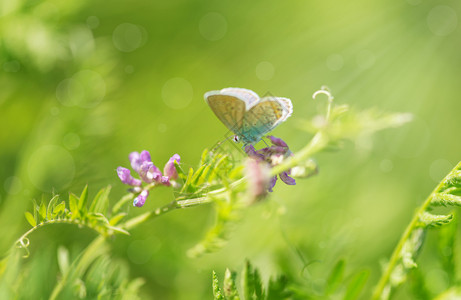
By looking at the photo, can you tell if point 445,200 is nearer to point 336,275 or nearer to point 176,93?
point 336,275

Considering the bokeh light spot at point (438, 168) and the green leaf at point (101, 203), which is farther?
the bokeh light spot at point (438, 168)

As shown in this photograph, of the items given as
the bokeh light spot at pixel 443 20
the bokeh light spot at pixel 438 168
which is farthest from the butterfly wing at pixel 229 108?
the bokeh light spot at pixel 443 20

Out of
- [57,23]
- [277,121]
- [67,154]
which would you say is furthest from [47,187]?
[277,121]

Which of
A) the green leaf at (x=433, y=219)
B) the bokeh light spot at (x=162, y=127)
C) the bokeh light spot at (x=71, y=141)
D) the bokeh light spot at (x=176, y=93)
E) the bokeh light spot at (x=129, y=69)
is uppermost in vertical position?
the bokeh light spot at (x=129, y=69)

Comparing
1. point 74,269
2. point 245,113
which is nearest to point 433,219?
point 245,113

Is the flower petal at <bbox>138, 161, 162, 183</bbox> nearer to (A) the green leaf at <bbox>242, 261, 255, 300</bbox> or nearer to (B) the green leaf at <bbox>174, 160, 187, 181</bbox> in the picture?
(B) the green leaf at <bbox>174, 160, 187, 181</bbox>

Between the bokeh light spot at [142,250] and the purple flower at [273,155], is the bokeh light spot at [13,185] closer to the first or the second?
the bokeh light spot at [142,250]
